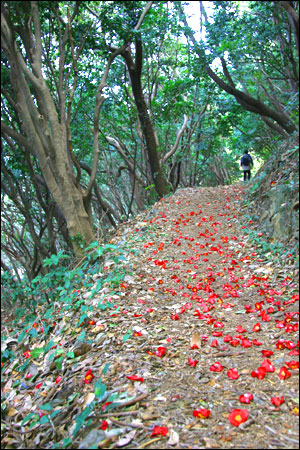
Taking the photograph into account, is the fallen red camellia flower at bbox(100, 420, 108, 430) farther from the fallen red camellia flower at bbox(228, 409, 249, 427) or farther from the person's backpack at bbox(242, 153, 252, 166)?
the person's backpack at bbox(242, 153, 252, 166)

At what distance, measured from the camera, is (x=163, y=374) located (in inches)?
110

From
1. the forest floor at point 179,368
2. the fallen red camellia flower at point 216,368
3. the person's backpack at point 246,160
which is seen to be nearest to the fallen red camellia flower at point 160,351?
the forest floor at point 179,368

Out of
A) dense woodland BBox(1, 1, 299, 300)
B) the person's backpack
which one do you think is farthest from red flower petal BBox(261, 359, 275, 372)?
the person's backpack

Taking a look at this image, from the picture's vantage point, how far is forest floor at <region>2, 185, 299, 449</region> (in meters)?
2.19

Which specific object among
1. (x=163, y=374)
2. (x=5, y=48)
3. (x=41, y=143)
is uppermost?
(x=5, y=48)

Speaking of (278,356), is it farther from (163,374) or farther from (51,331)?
(51,331)

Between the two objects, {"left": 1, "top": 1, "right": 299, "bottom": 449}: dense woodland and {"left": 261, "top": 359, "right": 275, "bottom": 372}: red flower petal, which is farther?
{"left": 261, "top": 359, "right": 275, "bottom": 372}: red flower petal

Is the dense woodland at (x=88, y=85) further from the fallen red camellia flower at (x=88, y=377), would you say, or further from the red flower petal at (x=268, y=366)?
the red flower petal at (x=268, y=366)

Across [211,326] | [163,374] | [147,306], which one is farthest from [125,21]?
[163,374]

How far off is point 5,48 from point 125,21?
129 inches

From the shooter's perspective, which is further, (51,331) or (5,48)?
(5,48)

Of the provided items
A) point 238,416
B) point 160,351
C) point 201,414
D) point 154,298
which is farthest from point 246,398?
point 154,298

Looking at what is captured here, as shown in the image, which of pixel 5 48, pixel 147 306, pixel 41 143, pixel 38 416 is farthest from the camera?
pixel 41 143

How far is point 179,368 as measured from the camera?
9.48 ft
